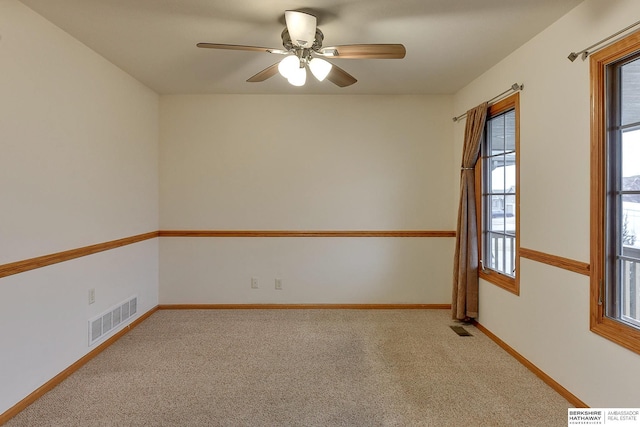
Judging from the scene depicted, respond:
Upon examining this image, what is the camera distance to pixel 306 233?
3.92 metres

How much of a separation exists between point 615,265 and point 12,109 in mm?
3681

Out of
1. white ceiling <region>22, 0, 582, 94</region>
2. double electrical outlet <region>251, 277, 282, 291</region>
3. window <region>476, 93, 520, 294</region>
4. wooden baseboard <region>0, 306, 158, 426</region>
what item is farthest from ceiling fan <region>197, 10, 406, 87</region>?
wooden baseboard <region>0, 306, 158, 426</region>

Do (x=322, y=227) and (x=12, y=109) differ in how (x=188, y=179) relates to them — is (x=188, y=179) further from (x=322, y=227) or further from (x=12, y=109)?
(x=12, y=109)

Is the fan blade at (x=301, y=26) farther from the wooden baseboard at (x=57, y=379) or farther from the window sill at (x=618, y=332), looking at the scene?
the wooden baseboard at (x=57, y=379)

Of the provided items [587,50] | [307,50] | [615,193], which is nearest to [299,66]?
[307,50]

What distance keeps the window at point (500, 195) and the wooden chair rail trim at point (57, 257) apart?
3462 mm

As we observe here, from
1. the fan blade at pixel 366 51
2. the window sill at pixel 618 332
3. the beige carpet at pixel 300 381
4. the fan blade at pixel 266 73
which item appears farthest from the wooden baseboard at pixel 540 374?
the fan blade at pixel 266 73

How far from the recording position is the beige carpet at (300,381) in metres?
1.97

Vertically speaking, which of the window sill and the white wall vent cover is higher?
the window sill

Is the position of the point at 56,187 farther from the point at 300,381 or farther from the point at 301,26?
the point at 300,381

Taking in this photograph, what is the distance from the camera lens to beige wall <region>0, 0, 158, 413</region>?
2010 mm

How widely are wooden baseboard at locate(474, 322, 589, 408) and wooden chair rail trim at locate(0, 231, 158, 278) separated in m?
3.53

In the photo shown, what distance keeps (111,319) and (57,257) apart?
90 cm

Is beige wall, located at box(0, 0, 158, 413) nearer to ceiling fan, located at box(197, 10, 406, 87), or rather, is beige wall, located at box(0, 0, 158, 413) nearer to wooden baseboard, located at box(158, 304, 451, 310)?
wooden baseboard, located at box(158, 304, 451, 310)
